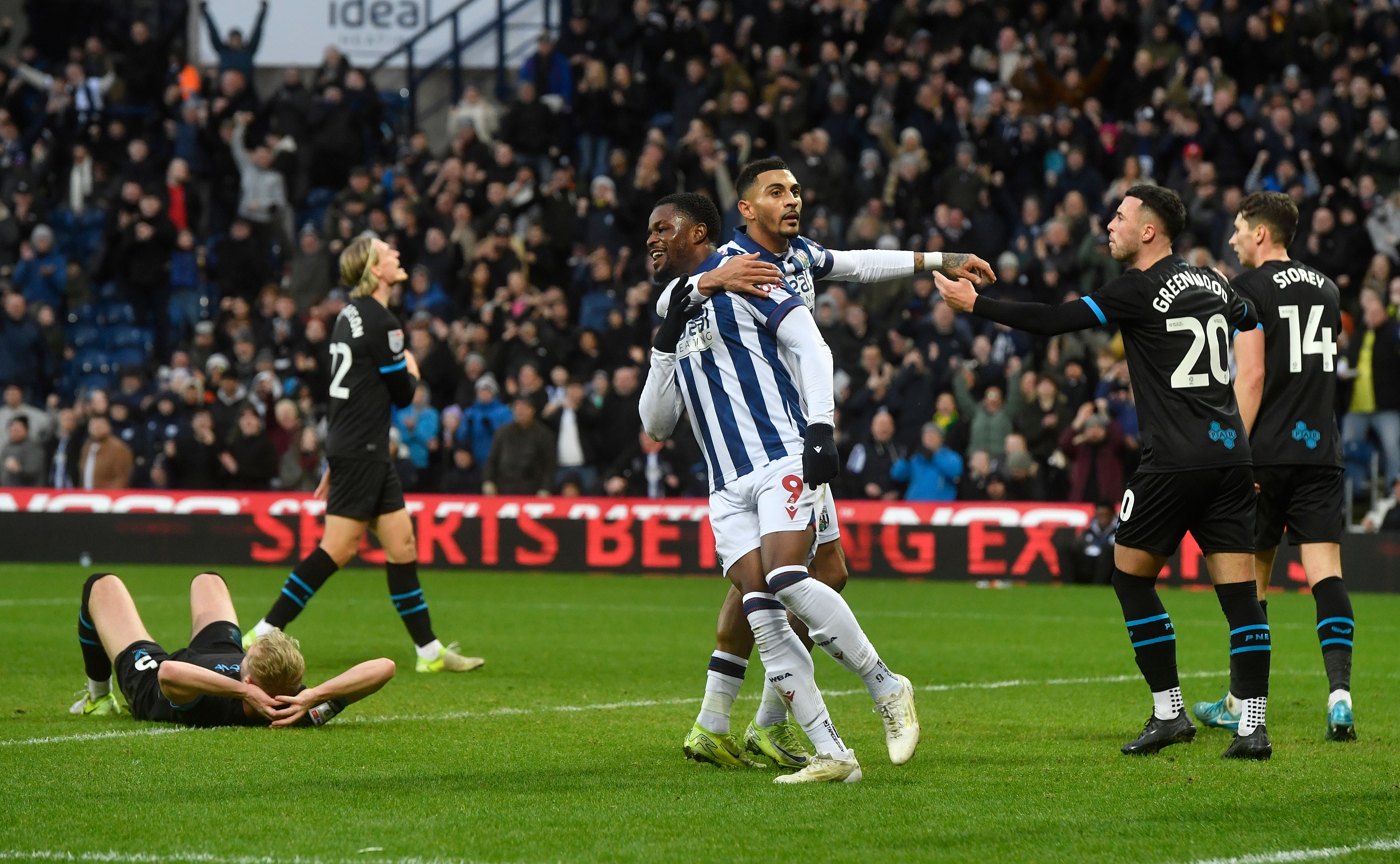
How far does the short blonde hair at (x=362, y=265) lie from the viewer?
10305 millimetres

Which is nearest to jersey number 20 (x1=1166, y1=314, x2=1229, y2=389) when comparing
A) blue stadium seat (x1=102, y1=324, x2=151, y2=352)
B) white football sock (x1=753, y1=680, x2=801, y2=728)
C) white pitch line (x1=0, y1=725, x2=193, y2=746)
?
white football sock (x1=753, y1=680, x2=801, y2=728)

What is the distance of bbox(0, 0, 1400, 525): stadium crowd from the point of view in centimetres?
1962

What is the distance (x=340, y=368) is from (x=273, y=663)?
3.17 metres

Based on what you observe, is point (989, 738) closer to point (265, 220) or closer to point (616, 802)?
point (616, 802)

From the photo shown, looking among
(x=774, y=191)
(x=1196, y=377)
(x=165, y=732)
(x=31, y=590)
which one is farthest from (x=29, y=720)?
(x=31, y=590)

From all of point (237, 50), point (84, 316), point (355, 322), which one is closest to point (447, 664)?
point (355, 322)

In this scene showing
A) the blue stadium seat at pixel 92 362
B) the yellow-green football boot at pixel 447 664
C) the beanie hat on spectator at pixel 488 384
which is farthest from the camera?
the blue stadium seat at pixel 92 362

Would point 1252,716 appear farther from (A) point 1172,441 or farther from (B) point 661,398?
(B) point 661,398

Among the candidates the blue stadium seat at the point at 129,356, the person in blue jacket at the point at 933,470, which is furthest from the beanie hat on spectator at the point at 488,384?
the blue stadium seat at the point at 129,356

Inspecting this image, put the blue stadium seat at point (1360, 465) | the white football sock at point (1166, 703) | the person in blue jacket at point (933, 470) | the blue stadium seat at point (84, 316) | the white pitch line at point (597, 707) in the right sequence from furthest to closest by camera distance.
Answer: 1. the blue stadium seat at point (84, 316)
2. the person in blue jacket at point (933, 470)
3. the blue stadium seat at point (1360, 465)
4. the white pitch line at point (597, 707)
5. the white football sock at point (1166, 703)

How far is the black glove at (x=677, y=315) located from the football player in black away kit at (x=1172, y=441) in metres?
1.16

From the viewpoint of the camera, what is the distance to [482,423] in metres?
20.7

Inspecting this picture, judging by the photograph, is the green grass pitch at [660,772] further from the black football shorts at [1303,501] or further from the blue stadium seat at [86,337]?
the blue stadium seat at [86,337]

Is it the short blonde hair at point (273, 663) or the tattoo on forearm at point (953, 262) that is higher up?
the tattoo on forearm at point (953, 262)
